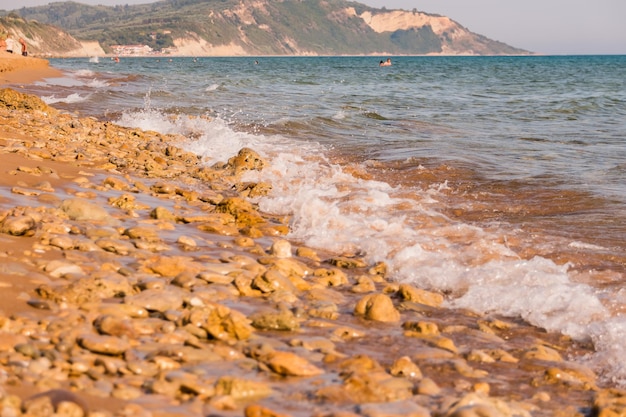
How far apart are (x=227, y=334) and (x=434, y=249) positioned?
131 inches

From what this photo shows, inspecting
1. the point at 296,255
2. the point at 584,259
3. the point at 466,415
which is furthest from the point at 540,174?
the point at 466,415

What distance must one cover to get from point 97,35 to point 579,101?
7243 inches

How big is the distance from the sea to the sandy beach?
1.28 feet

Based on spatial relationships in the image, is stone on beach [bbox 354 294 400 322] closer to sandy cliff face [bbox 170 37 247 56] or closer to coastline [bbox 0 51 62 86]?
coastline [bbox 0 51 62 86]

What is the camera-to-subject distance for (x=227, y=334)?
13.1 ft

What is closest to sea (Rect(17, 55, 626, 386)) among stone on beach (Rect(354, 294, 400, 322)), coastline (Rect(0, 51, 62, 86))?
stone on beach (Rect(354, 294, 400, 322))

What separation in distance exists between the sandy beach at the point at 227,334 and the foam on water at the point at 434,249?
220 mm

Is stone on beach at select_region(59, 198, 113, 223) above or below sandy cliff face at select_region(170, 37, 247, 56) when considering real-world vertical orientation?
below

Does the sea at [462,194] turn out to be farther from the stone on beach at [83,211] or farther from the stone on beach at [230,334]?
the stone on beach at [83,211]

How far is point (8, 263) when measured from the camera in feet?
15.0

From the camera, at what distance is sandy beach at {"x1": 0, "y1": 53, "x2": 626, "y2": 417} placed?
322cm

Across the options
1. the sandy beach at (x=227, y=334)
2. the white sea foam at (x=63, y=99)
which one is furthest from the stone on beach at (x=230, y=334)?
the white sea foam at (x=63, y=99)

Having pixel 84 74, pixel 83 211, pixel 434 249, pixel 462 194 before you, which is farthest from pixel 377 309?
pixel 84 74

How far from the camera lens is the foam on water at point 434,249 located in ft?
17.0
